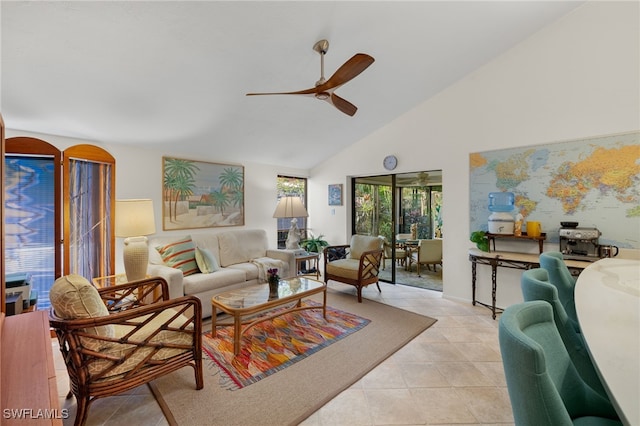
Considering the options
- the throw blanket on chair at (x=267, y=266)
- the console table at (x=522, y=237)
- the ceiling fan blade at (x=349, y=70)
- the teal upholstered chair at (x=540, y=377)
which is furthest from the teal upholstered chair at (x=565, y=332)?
the throw blanket on chair at (x=267, y=266)

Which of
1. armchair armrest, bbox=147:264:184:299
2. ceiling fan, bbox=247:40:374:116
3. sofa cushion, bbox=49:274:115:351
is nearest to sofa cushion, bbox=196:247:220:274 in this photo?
armchair armrest, bbox=147:264:184:299

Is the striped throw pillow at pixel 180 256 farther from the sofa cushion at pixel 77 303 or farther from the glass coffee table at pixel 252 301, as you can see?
the sofa cushion at pixel 77 303

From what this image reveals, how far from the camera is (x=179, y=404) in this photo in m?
1.82

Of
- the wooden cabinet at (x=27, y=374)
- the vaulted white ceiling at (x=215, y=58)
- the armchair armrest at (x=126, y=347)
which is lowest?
the armchair armrest at (x=126, y=347)

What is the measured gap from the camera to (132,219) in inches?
112

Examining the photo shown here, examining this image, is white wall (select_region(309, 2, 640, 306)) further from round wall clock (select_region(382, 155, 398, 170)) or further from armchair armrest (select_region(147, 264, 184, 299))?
armchair armrest (select_region(147, 264, 184, 299))

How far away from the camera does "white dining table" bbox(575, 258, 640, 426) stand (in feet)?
2.28

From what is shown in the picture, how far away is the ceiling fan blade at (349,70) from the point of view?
6.13 feet

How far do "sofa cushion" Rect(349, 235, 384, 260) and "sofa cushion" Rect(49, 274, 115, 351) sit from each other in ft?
10.7

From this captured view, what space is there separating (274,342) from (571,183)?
356 centimetres

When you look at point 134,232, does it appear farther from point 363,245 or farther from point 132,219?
point 363,245

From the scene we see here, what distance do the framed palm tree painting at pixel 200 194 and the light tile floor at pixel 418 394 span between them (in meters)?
1.92

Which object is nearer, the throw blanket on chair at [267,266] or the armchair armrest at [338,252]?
the throw blanket on chair at [267,266]

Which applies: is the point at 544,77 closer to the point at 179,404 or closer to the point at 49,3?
the point at 49,3
